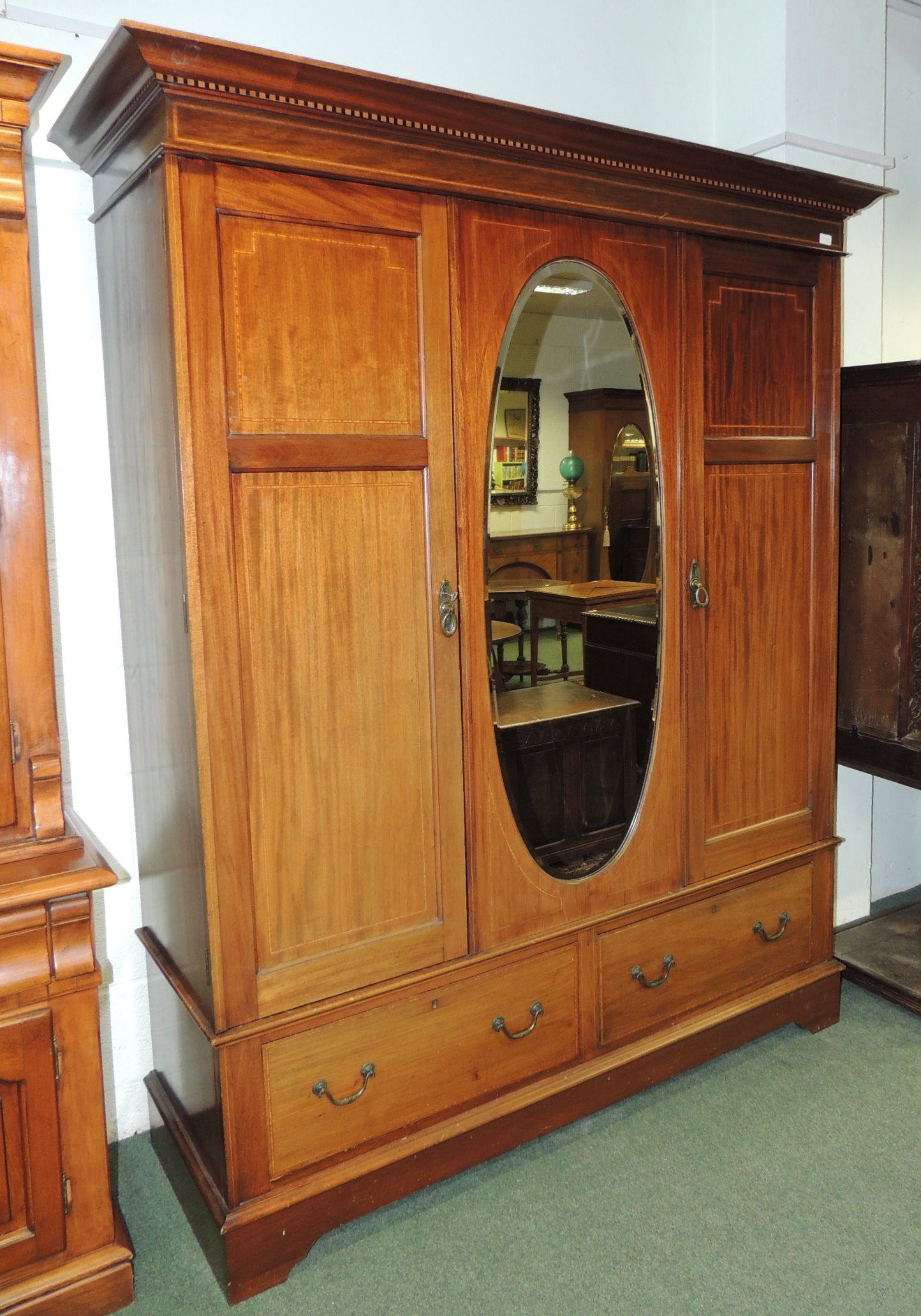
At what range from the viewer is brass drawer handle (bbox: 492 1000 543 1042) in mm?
2041

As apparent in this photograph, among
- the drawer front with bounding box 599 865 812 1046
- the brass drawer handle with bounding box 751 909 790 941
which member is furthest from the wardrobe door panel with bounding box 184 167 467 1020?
the brass drawer handle with bounding box 751 909 790 941

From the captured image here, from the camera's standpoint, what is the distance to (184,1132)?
198cm

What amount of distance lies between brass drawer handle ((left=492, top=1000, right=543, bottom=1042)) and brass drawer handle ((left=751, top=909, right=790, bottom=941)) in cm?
65

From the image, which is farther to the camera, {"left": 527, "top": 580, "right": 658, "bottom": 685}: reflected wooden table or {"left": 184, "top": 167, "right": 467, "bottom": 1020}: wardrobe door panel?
{"left": 527, "top": 580, "right": 658, "bottom": 685}: reflected wooden table

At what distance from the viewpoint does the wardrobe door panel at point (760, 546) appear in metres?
2.22

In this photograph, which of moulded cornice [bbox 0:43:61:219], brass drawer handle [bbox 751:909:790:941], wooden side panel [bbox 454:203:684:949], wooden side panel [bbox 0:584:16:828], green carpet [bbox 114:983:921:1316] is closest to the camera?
moulded cornice [bbox 0:43:61:219]

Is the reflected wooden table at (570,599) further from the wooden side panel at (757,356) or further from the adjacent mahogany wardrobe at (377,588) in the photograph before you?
the wooden side panel at (757,356)

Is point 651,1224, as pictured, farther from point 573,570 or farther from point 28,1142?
point 573,570

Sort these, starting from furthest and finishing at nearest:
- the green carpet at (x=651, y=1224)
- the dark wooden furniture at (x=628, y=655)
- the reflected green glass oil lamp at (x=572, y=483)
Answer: the dark wooden furniture at (x=628, y=655), the reflected green glass oil lamp at (x=572, y=483), the green carpet at (x=651, y=1224)

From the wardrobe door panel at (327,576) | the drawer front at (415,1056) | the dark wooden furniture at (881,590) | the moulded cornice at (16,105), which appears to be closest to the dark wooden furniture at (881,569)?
the dark wooden furniture at (881,590)

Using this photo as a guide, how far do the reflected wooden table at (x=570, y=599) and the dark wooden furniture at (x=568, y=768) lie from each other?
75mm

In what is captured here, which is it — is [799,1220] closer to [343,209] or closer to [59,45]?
[343,209]

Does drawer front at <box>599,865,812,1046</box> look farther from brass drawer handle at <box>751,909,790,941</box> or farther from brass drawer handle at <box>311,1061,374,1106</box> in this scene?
brass drawer handle at <box>311,1061,374,1106</box>

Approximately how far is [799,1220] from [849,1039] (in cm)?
71
